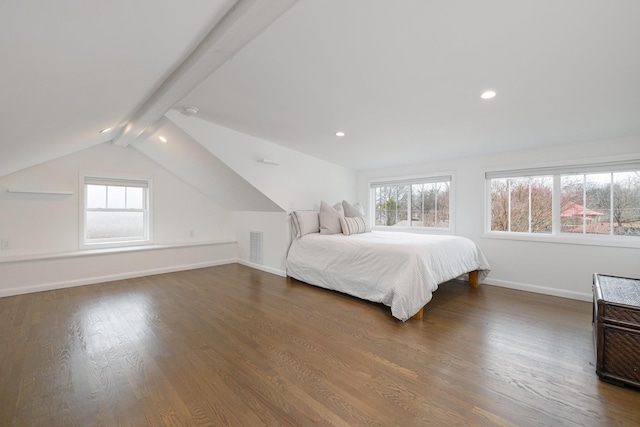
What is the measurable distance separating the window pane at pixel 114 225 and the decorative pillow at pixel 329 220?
3.18m

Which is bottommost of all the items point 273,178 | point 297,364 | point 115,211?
point 297,364

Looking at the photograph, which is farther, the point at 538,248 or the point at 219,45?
the point at 538,248

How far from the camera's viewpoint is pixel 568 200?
11.7 ft

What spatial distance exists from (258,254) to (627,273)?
5.02 meters

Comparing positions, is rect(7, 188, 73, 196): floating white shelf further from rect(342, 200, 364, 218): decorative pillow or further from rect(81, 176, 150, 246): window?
rect(342, 200, 364, 218): decorative pillow

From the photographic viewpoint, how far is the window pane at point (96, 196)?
4266 mm

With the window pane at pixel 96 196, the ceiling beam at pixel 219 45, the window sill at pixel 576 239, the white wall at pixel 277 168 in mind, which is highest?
the ceiling beam at pixel 219 45

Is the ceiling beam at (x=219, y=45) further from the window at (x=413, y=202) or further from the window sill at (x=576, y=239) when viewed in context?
the window sill at (x=576, y=239)

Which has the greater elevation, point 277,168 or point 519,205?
point 277,168

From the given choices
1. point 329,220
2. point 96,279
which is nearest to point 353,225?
point 329,220

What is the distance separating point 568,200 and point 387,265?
264 centimetres

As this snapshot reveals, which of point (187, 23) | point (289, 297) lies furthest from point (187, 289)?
point (187, 23)

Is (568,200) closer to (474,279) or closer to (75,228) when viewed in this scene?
(474,279)

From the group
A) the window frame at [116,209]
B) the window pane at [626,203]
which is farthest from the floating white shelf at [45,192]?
the window pane at [626,203]
